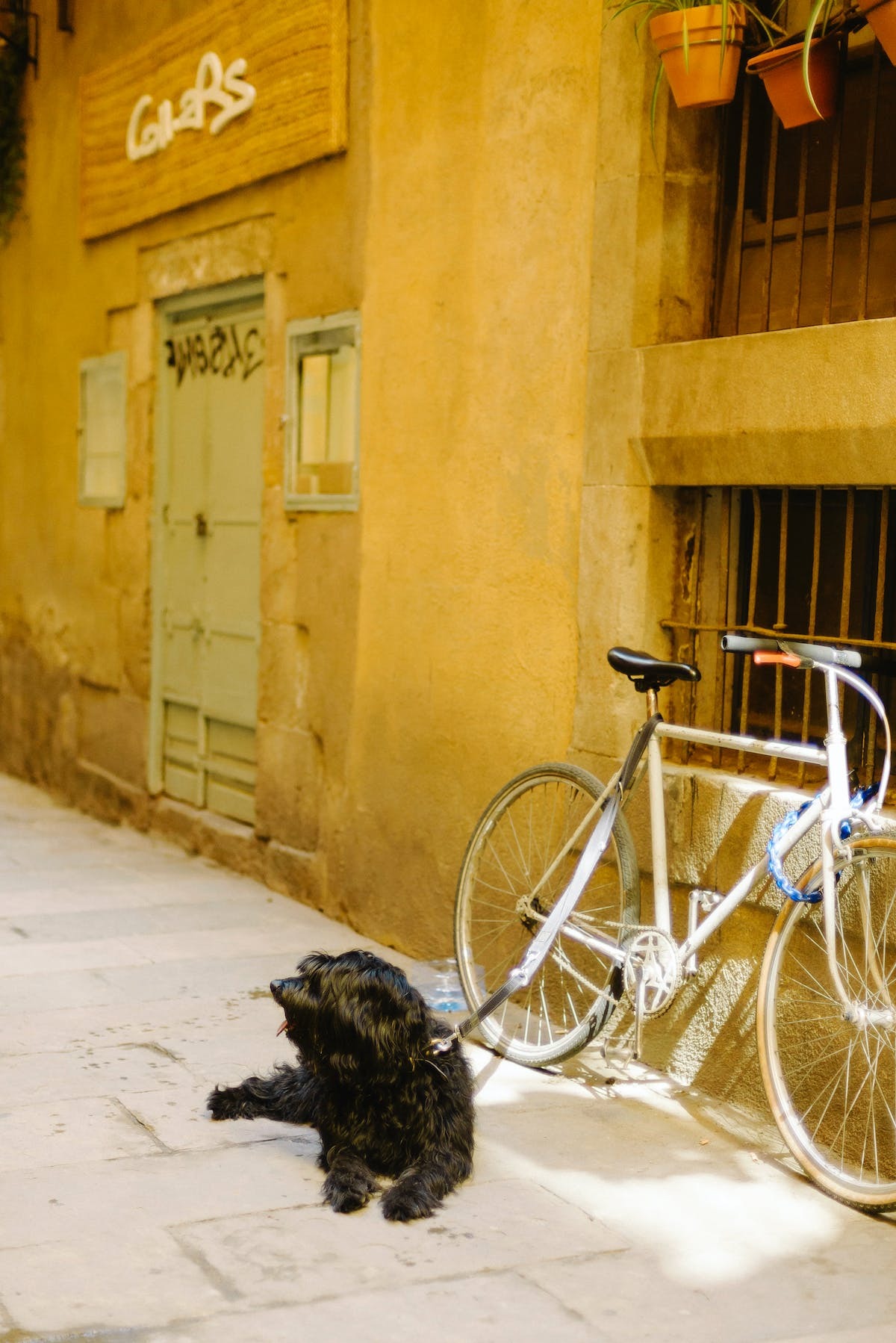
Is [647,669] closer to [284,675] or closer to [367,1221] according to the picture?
[367,1221]

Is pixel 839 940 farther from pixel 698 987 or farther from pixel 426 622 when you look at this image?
pixel 426 622

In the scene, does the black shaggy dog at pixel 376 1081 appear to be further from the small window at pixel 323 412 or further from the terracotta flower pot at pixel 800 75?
the small window at pixel 323 412

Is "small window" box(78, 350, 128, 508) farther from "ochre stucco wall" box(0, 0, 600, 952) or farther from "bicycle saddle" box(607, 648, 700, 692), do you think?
"bicycle saddle" box(607, 648, 700, 692)

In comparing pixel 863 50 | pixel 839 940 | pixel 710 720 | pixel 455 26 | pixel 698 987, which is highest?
pixel 455 26

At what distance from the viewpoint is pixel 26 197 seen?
32.8 feet

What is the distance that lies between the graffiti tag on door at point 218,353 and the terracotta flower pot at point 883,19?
4015mm

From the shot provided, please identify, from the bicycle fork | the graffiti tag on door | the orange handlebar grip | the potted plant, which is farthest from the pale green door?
the bicycle fork

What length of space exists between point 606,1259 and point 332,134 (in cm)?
460

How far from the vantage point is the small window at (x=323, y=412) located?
21.2 ft

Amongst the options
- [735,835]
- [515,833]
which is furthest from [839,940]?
[515,833]

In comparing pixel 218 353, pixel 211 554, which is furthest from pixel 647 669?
pixel 218 353

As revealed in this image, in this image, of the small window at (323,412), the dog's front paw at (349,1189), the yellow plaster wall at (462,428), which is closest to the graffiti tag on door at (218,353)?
the small window at (323,412)

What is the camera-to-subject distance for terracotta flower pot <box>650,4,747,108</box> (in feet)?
14.1

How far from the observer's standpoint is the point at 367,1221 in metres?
3.51
